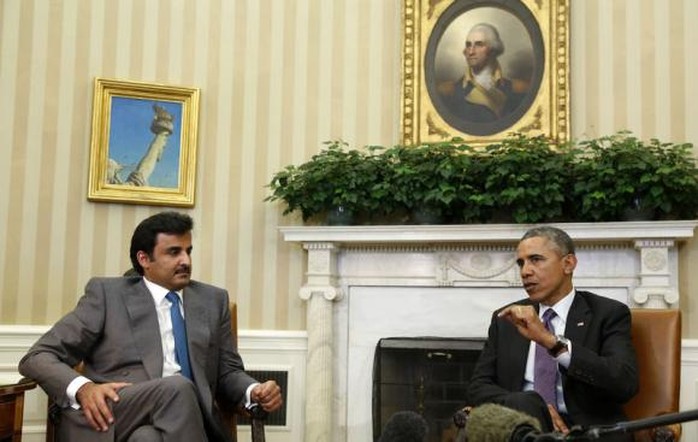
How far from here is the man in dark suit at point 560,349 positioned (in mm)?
2754

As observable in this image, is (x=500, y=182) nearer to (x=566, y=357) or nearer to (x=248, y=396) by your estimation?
(x=566, y=357)

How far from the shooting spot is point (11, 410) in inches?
125

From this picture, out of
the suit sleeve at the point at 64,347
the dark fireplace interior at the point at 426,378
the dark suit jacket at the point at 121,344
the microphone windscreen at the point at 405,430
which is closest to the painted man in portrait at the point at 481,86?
the dark fireplace interior at the point at 426,378

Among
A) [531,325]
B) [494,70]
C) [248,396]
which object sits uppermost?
[494,70]

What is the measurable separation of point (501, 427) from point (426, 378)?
3.43 metres

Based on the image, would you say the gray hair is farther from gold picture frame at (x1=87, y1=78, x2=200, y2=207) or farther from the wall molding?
the wall molding

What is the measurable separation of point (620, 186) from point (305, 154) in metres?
2.00

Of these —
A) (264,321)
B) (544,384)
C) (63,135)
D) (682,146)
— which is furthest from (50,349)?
(682,146)

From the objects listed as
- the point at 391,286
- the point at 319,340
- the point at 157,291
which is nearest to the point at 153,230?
the point at 157,291

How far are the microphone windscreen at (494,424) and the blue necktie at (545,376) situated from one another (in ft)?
5.47

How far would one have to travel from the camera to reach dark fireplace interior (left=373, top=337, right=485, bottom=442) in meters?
4.59

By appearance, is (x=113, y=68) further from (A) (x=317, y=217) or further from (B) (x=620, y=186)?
(B) (x=620, y=186)

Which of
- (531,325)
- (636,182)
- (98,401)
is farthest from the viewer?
(636,182)

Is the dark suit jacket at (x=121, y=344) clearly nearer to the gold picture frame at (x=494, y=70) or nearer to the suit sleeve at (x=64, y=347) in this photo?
the suit sleeve at (x=64, y=347)
